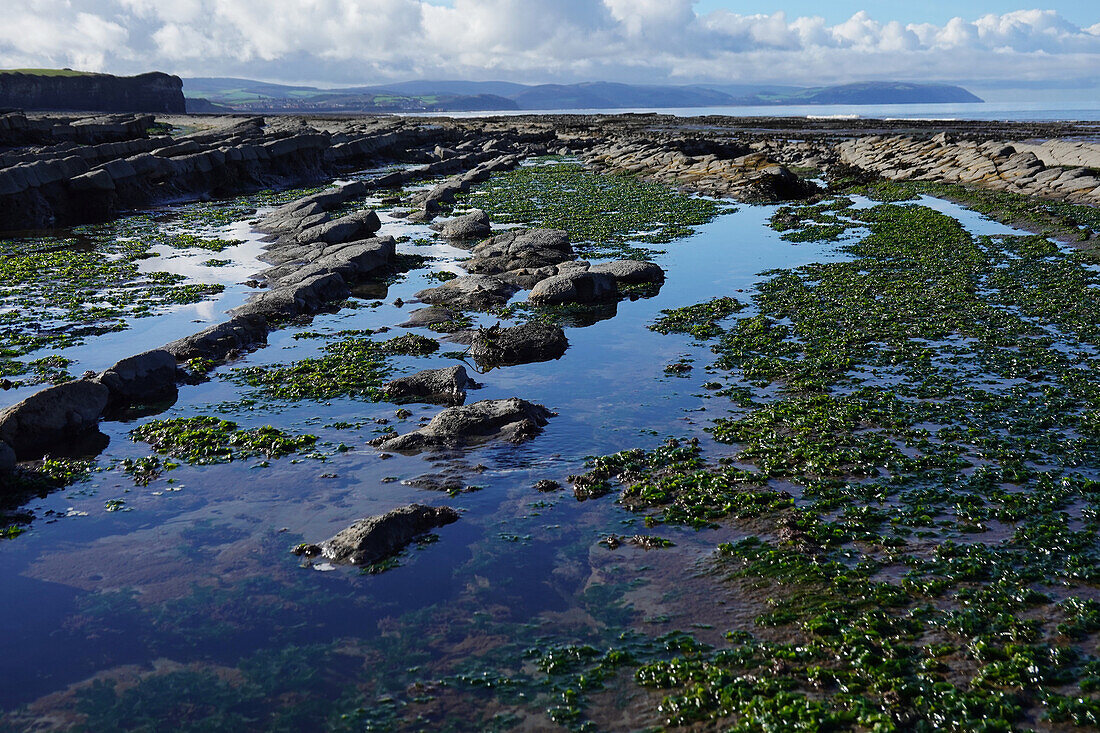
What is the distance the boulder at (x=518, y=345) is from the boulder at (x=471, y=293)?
8.62ft

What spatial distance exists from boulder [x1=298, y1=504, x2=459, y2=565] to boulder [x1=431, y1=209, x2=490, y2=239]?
1772 centimetres

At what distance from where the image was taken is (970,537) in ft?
23.3

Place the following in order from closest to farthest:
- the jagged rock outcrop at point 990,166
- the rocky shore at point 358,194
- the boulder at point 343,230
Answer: the rocky shore at point 358,194 < the boulder at point 343,230 < the jagged rock outcrop at point 990,166

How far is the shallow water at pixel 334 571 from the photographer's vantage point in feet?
19.1

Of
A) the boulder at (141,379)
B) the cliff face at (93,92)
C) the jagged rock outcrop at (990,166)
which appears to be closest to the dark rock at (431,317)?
the boulder at (141,379)

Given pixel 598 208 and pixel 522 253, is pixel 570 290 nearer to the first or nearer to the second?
pixel 522 253

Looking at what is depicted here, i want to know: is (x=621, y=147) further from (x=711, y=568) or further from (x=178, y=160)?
(x=711, y=568)

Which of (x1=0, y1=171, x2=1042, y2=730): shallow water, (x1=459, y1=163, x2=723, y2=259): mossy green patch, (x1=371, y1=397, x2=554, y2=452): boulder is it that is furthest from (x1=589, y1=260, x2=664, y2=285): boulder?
(x1=371, y1=397, x2=554, y2=452): boulder

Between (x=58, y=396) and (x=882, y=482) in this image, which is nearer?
(x=882, y=482)

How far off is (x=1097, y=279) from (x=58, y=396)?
18261 millimetres

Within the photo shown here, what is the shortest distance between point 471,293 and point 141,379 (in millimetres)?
6981

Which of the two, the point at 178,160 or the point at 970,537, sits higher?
the point at 178,160

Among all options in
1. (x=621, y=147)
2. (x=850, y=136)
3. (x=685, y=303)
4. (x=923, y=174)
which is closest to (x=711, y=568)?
(x=685, y=303)

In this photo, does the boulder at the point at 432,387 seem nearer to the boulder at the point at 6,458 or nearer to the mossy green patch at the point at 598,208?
the boulder at the point at 6,458
